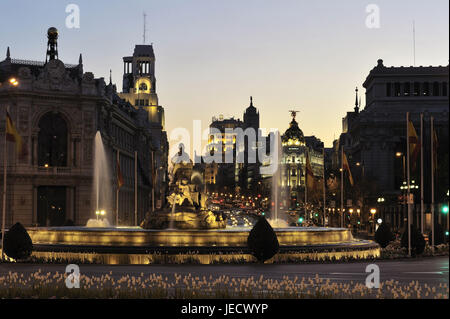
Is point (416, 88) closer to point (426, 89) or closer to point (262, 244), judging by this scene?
point (426, 89)

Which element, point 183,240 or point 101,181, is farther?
point 101,181

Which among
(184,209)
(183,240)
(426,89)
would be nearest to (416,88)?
(426,89)

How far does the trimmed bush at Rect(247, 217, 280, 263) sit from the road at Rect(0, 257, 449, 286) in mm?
949

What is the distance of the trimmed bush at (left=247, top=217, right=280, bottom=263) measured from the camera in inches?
1471

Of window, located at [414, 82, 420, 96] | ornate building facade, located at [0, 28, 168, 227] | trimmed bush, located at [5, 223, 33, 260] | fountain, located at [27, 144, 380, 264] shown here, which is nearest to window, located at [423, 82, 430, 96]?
window, located at [414, 82, 420, 96]

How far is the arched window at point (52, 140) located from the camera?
87.6m

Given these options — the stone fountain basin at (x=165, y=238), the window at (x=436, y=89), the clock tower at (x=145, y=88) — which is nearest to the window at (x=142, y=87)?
the clock tower at (x=145, y=88)

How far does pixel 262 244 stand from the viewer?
3731 cm

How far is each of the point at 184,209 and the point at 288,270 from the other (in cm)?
1415

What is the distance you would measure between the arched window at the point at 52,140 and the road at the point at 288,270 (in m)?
52.2
